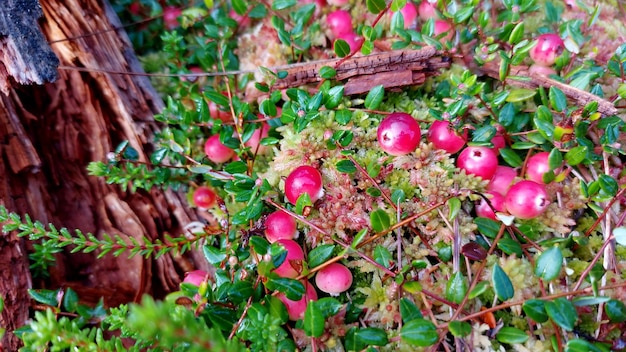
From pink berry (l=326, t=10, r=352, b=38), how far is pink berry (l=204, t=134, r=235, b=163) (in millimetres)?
916

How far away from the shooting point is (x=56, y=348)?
1.44m

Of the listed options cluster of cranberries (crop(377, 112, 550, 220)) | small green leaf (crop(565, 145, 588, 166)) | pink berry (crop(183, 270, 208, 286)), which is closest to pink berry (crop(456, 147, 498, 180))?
cluster of cranberries (crop(377, 112, 550, 220))

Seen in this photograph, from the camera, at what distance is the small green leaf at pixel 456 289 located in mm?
1609

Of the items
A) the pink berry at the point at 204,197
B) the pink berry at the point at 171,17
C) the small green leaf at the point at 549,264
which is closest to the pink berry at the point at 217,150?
the pink berry at the point at 204,197

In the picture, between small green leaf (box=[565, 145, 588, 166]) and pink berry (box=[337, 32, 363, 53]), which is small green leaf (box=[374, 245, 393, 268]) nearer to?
small green leaf (box=[565, 145, 588, 166])

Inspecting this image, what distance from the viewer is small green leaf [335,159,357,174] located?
193 cm

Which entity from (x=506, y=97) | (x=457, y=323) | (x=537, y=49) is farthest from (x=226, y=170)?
(x=537, y=49)

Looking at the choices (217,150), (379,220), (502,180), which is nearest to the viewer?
(379,220)

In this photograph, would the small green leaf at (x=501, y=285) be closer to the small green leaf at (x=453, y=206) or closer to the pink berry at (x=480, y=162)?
the small green leaf at (x=453, y=206)

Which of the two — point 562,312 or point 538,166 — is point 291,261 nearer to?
point 562,312

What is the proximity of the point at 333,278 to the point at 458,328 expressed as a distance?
0.52m

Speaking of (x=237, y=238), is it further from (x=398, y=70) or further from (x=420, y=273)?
(x=398, y=70)

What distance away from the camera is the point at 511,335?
159 centimetres

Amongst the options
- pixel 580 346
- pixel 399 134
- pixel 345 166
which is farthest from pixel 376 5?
pixel 580 346
